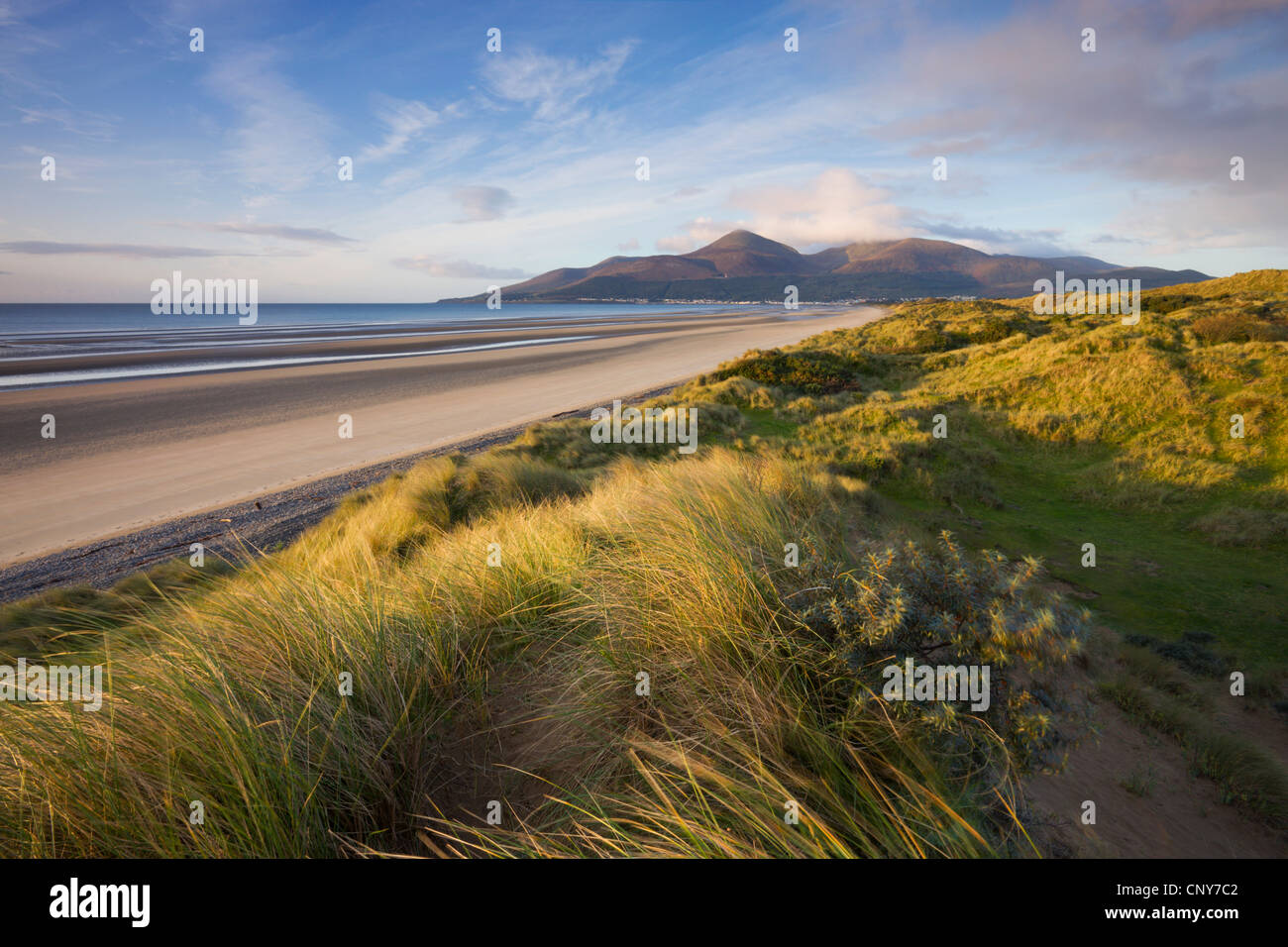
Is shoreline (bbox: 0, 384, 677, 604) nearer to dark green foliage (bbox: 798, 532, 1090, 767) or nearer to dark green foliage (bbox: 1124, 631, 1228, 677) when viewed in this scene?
dark green foliage (bbox: 798, 532, 1090, 767)

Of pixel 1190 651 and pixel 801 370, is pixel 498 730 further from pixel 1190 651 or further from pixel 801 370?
pixel 801 370

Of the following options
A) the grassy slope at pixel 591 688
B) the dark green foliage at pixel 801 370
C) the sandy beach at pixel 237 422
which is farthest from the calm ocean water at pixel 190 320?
the grassy slope at pixel 591 688

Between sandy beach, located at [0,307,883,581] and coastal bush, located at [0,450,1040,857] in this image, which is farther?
sandy beach, located at [0,307,883,581]

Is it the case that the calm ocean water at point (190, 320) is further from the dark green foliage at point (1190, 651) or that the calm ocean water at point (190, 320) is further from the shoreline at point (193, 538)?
the dark green foliage at point (1190, 651)

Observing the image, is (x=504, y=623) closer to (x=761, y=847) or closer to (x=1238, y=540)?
(x=761, y=847)

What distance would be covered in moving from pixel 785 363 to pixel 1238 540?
1468 centimetres

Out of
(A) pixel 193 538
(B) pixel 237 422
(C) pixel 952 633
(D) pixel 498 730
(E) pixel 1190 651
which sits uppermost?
(B) pixel 237 422

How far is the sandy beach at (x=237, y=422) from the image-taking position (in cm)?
923

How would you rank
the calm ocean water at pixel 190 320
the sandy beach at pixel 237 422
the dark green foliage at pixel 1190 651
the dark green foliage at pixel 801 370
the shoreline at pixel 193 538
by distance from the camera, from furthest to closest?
the calm ocean water at pixel 190 320 < the dark green foliage at pixel 801 370 < the sandy beach at pixel 237 422 < the shoreline at pixel 193 538 < the dark green foliage at pixel 1190 651

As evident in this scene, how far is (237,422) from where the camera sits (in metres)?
15.8

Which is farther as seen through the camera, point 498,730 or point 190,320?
point 190,320

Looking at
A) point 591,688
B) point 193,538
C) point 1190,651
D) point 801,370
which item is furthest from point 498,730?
point 801,370

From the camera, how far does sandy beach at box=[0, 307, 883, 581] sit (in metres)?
9.23

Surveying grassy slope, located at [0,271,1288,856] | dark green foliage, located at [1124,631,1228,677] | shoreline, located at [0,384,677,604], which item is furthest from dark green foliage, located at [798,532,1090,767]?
shoreline, located at [0,384,677,604]
